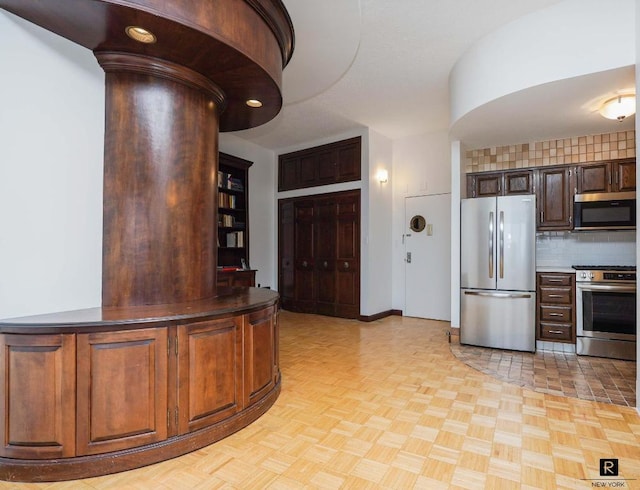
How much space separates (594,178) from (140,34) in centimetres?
487

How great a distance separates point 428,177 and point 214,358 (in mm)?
4924

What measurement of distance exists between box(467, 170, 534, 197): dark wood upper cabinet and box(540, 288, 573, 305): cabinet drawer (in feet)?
4.13

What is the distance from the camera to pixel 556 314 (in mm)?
4270

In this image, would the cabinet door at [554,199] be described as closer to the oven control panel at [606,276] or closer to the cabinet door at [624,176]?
the cabinet door at [624,176]

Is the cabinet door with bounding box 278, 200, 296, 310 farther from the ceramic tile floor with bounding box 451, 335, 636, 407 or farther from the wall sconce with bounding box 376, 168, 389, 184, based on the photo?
the ceramic tile floor with bounding box 451, 335, 636, 407

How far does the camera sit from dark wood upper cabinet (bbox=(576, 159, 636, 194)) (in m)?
4.23

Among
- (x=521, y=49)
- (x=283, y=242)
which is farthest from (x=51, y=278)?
(x=283, y=242)

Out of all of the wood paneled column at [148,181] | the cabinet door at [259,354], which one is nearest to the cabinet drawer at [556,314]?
the cabinet door at [259,354]

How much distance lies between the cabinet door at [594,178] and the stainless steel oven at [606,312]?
973 millimetres

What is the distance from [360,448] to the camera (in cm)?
217

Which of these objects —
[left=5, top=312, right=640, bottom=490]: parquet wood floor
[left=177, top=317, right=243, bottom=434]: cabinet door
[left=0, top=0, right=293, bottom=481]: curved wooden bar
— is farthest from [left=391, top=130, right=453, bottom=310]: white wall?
[left=177, top=317, right=243, bottom=434]: cabinet door

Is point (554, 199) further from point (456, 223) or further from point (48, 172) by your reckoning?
point (48, 172)
